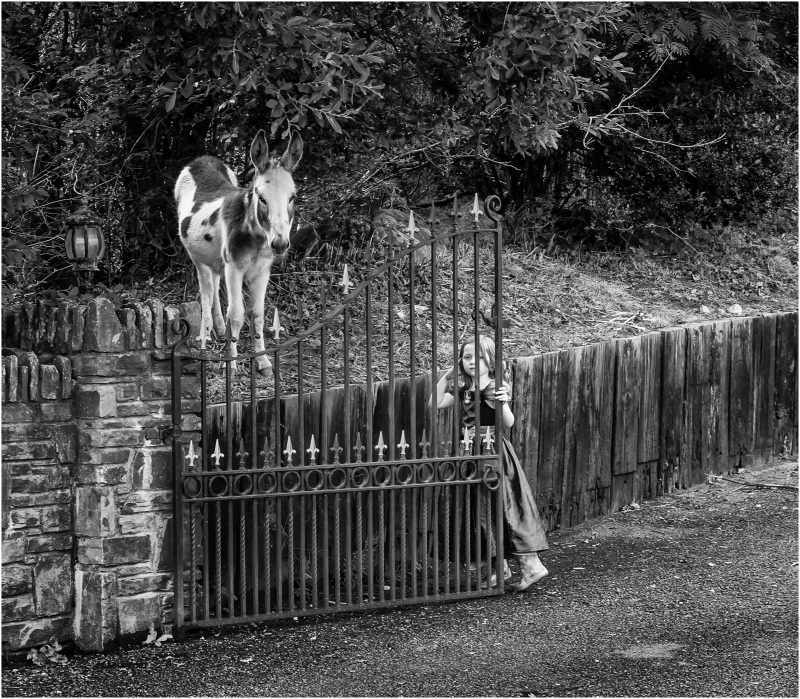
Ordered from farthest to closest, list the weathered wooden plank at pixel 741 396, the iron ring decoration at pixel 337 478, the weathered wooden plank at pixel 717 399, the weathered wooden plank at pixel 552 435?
the weathered wooden plank at pixel 741 396 → the weathered wooden plank at pixel 717 399 → the weathered wooden plank at pixel 552 435 → the iron ring decoration at pixel 337 478

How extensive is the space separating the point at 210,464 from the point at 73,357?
103 centimetres

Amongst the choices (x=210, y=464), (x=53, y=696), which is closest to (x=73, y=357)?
(x=210, y=464)

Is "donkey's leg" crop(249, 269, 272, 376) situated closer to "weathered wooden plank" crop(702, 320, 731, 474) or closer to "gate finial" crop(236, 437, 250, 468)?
"gate finial" crop(236, 437, 250, 468)

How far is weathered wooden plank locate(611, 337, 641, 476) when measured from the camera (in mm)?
9344

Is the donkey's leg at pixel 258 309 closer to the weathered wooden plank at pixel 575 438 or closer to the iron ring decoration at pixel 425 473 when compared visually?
the iron ring decoration at pixel 425 473

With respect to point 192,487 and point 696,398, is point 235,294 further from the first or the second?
point 696,398

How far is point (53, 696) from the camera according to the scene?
5.36 metres

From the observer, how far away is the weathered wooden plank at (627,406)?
9.34 metres

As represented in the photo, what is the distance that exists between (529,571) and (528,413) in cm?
161

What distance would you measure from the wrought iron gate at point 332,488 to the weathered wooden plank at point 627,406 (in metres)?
2.18

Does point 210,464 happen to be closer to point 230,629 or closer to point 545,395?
point 230,629

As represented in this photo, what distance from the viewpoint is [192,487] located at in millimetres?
6180

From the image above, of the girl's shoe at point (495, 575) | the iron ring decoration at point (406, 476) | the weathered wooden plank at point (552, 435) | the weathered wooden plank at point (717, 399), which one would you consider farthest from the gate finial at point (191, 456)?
the weathered wooden plank at point (717, 399)

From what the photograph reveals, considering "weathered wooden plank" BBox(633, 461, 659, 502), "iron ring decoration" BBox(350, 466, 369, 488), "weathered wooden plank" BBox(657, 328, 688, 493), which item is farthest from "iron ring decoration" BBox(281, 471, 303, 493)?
"weathered wooden plank" BBox(657, 328, 688, 493)
